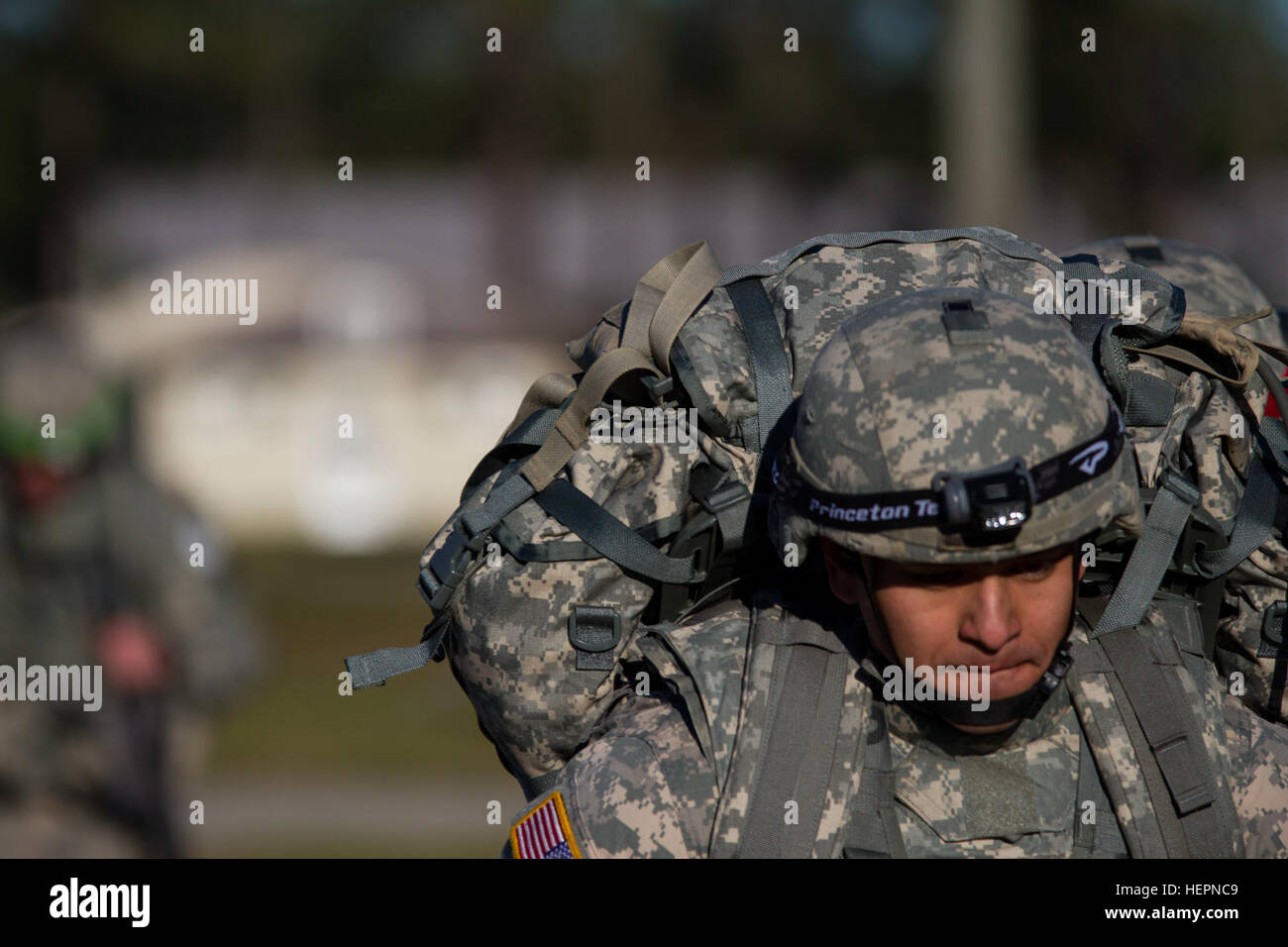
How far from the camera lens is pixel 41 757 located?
565cm

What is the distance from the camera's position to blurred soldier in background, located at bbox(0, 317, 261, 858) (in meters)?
5.71

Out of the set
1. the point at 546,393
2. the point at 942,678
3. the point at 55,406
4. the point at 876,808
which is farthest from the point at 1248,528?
the point at 55,406

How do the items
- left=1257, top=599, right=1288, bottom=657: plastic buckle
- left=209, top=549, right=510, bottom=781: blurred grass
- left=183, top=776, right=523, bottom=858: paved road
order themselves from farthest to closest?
left=209, top=549, right=510, bottom=781: blurred grass, left=183, top=776, right=523, bottom=858: paved road, left=1257, top=599, right=1288, bottom=657: plastic buckle

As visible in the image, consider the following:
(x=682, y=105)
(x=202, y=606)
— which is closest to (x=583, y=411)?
(x=202, y=606)

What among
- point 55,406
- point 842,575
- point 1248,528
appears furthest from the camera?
point 55,406

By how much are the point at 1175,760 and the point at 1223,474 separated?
2.01 ft

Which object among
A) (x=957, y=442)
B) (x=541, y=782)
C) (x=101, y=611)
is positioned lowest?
(x=101, y=611)

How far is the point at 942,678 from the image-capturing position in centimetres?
272

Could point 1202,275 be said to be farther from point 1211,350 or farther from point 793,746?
point 793,746

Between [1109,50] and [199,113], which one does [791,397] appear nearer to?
[1109,50]

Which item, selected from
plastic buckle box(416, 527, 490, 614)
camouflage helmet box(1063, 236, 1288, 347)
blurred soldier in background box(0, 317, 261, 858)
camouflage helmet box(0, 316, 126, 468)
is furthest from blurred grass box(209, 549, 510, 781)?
plastic buckle box(416, 527, 490, 614)

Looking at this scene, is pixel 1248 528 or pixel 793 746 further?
pixel 1248 528

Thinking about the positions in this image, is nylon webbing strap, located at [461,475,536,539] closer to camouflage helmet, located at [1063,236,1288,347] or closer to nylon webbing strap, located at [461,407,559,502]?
nylon webbing strap, located at [461,407,559,502]
